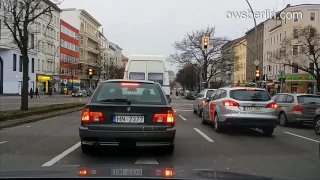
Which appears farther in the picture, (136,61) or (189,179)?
(136,61)

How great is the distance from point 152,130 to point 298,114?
Result: 955 centimetres

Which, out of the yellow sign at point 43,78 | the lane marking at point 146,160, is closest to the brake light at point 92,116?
the lane marking at point 146,160

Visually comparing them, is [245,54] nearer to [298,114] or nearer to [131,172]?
[298,114]

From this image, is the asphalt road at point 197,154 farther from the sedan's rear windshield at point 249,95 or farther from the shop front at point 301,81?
the shop front at point 301,81

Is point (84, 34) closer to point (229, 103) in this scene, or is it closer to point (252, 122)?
point (229, 103)

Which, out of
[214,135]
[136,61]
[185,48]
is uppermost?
[185,48]

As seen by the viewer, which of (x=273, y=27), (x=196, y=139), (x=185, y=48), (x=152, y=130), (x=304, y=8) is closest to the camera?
(x=152, y=130)

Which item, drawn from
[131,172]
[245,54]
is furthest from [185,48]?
[131,172]

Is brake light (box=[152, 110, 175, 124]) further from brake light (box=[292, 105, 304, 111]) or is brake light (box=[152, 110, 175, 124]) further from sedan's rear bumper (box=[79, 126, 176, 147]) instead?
brake light (box=[292, 105, 304, 111])

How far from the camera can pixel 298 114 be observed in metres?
15.1

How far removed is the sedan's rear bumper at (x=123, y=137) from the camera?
285 inches

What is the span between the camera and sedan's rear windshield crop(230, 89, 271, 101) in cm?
1191

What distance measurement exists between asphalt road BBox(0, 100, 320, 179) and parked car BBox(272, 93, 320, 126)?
11.8ft

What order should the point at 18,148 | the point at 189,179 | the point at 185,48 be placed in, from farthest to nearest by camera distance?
the point at 185,48
the point at 18,148
the point at 189,179
